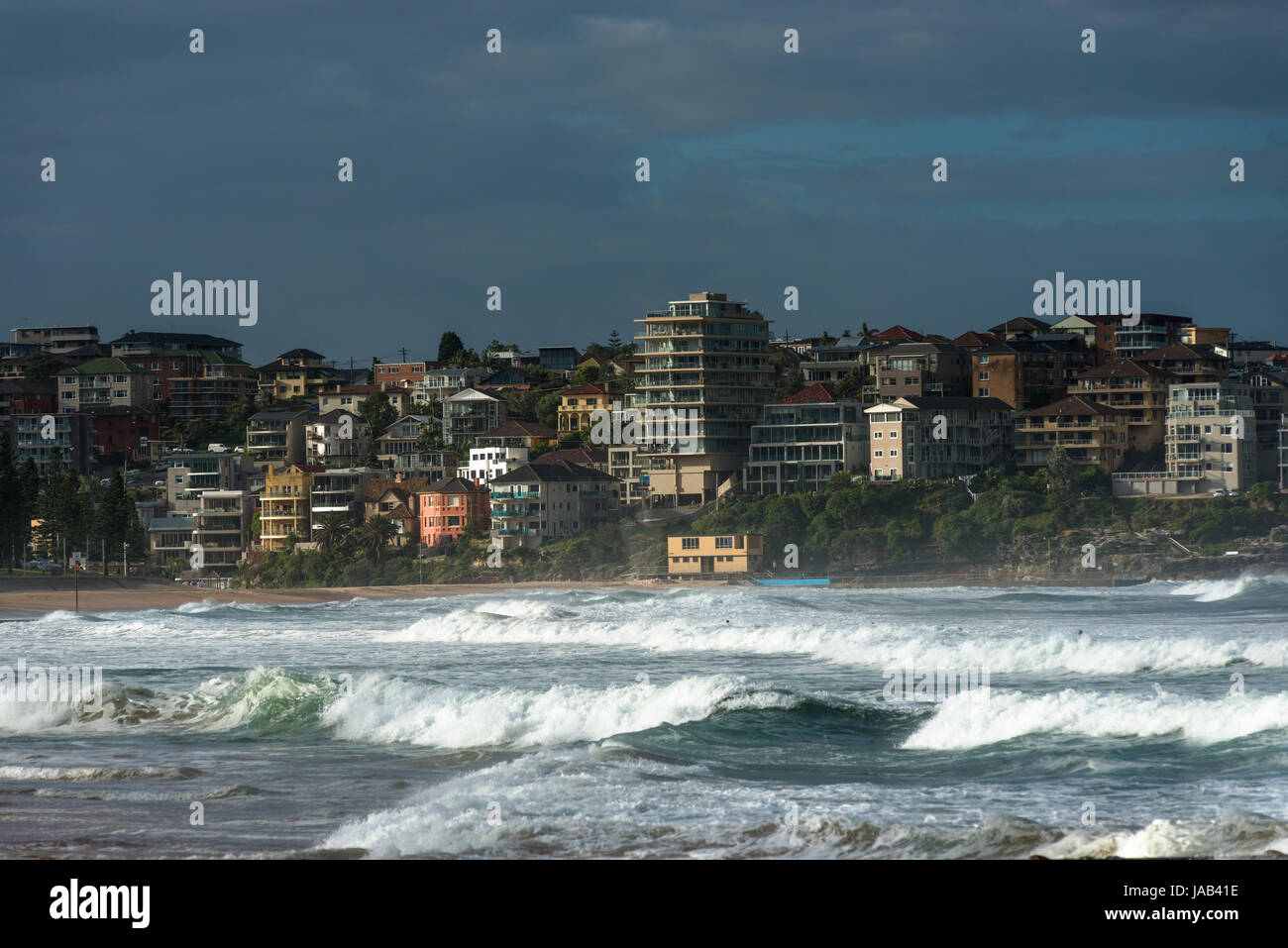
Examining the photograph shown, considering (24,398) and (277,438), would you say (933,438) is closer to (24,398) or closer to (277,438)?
(277,438)

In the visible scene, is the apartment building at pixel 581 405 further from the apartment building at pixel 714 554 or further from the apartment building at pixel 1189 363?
the apartment building at pixel 1189 363

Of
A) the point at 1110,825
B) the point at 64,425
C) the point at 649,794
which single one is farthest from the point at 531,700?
the point at 64,425

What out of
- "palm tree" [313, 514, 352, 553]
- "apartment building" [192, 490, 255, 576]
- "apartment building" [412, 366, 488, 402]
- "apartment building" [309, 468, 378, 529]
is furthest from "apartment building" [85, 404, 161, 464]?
"palm tree" [313, 514, 352, 553]

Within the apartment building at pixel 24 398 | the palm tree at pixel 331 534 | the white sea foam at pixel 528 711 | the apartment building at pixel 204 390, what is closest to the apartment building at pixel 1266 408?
the palm tree at pixel 331 534

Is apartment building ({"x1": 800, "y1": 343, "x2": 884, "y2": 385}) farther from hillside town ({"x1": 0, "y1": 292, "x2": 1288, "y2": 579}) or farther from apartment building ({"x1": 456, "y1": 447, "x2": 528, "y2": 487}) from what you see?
apartment building ({"x1": 456, "y1": 447, "x2": 528, "y2": 487})
